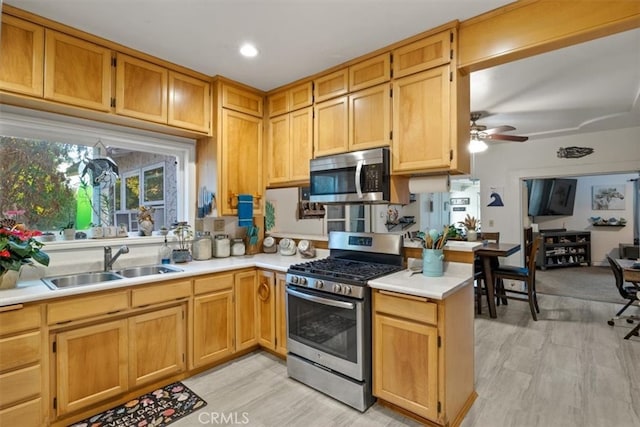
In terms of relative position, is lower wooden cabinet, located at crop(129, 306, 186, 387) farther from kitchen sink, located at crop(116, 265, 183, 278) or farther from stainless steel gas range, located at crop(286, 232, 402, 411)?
stainless steel gas range, located at crop(286, 232, 402, 411)

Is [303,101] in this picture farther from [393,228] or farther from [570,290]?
[570,290]

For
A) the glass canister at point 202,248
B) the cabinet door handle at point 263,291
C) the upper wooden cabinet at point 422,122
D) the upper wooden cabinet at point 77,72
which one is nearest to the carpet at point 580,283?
the upper wooden cabinet at point 422,122

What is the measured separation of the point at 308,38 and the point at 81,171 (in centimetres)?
Result: 213

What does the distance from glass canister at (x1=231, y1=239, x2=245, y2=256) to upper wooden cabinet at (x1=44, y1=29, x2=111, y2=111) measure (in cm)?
159

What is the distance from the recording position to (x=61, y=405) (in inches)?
77.9

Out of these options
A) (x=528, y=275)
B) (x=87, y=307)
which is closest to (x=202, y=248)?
(x=87, y=307)

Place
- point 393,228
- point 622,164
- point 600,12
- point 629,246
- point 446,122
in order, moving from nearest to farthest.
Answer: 1. point 600,12
2. point 446,122
3. point 393,228
4. point 622,164
5. point 629,246

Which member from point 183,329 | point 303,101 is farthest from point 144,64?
point 183,329

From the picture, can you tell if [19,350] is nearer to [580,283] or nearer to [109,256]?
[109,256]

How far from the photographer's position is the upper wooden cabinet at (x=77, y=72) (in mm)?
2197

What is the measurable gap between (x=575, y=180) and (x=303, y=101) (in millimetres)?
7945

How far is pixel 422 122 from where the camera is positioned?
236 cm

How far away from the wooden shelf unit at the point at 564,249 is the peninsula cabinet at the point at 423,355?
6578 mm

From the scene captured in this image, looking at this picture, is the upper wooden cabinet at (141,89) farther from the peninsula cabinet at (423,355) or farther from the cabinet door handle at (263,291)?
the peninsula cabinet at (423,355)
